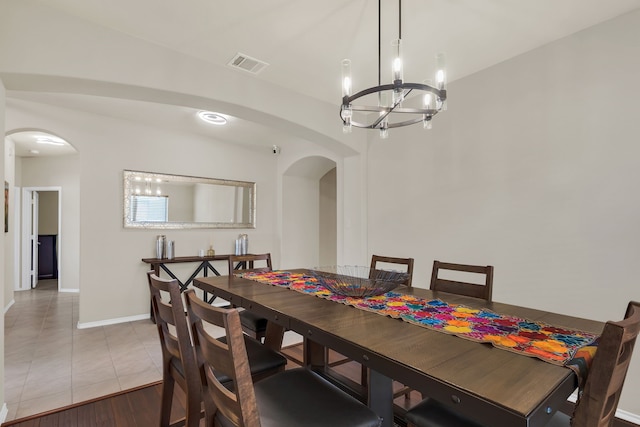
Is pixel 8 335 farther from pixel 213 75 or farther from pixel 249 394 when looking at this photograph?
pixel 249 394

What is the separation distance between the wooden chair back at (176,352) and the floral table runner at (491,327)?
755 mm

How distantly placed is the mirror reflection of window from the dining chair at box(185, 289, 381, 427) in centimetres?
347

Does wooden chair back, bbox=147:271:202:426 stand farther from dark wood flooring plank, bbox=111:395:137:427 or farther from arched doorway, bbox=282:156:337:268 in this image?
arched doorway, bbox=282:156:337:268

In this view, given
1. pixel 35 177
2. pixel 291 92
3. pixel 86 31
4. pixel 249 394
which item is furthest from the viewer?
pixel 35 177

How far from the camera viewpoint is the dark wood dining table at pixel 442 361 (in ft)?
2.66

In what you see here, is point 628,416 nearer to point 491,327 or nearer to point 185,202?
point 491,327

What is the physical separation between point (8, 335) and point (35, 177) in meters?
3.60

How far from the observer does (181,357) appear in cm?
151

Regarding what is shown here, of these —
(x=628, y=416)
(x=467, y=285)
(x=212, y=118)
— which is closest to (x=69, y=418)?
(x=467, y=285)

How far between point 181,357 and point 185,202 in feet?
11.3

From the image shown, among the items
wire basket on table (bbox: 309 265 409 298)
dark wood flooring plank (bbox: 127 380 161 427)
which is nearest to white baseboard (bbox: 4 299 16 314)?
dark wood flooring plank (bbox: 127 380 161 427)

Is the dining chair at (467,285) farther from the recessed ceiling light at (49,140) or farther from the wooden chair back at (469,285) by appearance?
the recessed ceiling light at (49,140)

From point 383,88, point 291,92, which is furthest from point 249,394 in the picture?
point 291,92

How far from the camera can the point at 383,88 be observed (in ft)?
5.41
